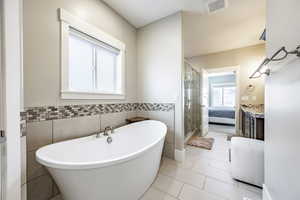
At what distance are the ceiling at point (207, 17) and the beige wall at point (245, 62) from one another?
0.89 feet

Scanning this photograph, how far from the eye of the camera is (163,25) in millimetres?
2273

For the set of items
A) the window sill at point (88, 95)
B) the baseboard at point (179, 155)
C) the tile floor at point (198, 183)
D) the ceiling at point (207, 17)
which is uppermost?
the ceiling at point (207, 17)

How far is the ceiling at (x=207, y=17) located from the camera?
1933 millimetres

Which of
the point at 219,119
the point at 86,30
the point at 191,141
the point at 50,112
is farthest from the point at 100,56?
the point at 219,119

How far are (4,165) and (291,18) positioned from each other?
78.7 inches

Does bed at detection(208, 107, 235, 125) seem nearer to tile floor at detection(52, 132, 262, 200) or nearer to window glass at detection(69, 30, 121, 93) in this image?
tile floor at detection(52, 132, 262, 200)

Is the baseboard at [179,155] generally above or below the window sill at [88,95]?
below

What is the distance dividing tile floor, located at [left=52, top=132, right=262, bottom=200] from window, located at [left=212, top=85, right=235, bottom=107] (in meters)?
4.86

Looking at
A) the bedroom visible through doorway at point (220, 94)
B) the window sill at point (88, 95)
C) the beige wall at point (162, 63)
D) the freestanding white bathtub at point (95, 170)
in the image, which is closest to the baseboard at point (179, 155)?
the beige wall at point (162, 63)

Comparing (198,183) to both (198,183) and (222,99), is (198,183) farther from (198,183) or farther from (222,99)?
(222,99)

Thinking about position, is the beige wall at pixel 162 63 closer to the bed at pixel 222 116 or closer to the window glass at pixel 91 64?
the window glass at pixel 91 64

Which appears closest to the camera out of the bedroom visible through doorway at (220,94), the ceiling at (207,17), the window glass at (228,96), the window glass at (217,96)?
the ceiling at (207,17)

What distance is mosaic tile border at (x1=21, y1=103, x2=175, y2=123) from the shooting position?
3.83ft

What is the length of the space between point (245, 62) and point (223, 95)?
3.14 metres
